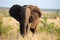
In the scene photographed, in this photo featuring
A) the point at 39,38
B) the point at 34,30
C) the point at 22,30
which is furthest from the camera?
the point at 34,30

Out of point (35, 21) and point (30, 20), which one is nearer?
point (30, 20)

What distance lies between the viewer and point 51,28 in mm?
8852

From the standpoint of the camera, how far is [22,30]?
6559 mm

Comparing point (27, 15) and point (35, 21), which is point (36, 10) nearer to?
point (35, 21)

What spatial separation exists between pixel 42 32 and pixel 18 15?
Result: 986 mm

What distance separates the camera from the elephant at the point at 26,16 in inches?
259

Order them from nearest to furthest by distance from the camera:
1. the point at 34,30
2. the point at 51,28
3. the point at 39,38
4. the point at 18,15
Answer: the point at 39,38
the point at 18,15
the point at 34,30
the point at 51,28

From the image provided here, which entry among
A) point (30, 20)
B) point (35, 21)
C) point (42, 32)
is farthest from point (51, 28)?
point (30, 20)

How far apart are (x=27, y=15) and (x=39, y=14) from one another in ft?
4.13

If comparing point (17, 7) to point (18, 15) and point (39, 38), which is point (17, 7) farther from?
point (39, 38)

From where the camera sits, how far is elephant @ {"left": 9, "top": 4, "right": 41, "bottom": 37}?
659cm

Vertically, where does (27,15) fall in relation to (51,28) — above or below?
above

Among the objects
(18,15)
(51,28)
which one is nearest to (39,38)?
(18,15)

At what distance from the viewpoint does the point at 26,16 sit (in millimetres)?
6680
